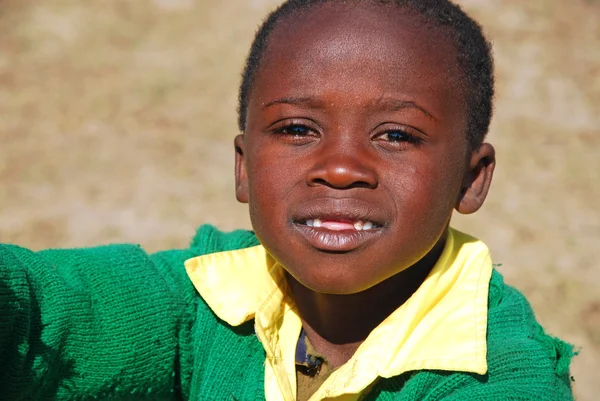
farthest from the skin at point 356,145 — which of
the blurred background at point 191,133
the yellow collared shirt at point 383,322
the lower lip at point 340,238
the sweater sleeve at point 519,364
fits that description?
the blurred background at point 191,133

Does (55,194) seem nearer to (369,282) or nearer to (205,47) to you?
(205,47)

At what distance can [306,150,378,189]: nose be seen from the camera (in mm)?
1805

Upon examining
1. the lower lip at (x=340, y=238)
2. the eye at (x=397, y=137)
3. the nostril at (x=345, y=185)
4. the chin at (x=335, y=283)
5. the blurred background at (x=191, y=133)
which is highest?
the blurred background at (x=191, y=133)

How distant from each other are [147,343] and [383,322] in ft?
1.87

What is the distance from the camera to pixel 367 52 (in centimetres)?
185

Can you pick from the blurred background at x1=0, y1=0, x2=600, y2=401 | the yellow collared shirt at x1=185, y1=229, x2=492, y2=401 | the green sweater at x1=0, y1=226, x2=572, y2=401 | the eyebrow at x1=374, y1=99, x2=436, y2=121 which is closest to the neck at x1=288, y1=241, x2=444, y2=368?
the yellow collared shirt at x1=185, y1=229, x2=492, y2=401

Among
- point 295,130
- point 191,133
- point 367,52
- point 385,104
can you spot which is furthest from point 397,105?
point 191,133

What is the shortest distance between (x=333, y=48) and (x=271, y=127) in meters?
0.25

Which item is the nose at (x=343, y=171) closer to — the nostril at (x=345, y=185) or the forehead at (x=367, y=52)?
the nostril at (x=345, y=185)

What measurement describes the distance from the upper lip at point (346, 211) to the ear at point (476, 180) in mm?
338

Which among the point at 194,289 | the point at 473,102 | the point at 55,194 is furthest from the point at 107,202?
the point at 473,102

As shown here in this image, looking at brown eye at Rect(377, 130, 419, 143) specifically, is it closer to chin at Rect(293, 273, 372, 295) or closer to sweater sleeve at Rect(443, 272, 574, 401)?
chin at Rect(293, 273, 372, 295)

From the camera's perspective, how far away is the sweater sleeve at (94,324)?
1.87m

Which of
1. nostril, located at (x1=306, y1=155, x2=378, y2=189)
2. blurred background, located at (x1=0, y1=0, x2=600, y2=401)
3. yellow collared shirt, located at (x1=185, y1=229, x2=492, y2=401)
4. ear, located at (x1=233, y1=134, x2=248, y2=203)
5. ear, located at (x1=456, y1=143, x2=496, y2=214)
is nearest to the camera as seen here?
nostril, located at (x1=306, y1=155, x2=378, y2=189)
